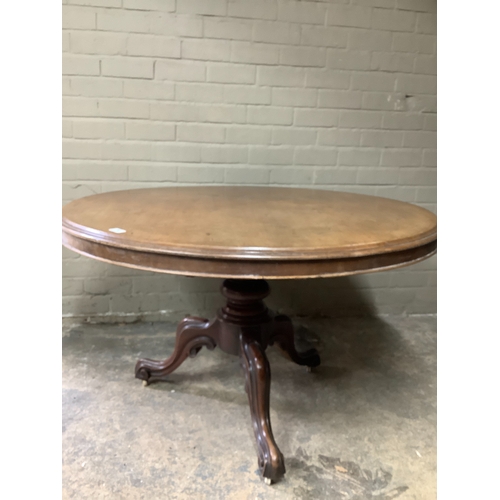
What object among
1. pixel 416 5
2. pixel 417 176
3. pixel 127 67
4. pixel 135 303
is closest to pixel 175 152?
pixel 127 67

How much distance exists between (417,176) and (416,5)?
87 centimetres

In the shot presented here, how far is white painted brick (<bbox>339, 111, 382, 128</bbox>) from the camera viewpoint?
7.43 ft

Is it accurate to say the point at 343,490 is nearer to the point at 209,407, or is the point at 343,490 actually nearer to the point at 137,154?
the point at 209,407

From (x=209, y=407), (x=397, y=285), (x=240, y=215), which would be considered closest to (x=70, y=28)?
(x=240, y=215)

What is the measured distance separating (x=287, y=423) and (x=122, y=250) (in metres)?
0.96

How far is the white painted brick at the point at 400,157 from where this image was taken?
7.67ft

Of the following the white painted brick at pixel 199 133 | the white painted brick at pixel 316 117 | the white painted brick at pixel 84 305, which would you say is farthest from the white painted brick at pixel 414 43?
the white painted brick at pixel 84 305

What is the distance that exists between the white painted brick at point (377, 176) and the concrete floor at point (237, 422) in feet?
2.79

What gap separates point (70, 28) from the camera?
202 cm

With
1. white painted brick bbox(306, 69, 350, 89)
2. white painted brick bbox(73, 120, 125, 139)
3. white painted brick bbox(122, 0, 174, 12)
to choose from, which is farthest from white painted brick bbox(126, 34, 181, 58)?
white painted brick bbox(306, 69, 350, 89)

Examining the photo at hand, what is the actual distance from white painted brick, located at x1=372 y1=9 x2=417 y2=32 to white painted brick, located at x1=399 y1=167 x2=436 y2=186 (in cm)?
72

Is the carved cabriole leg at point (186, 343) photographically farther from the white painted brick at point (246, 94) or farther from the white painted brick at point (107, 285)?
the white painted brick at point (246, 94)

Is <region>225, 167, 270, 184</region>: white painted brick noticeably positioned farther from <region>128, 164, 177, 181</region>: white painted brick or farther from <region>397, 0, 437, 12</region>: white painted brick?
<region>397, 0, 437, 12</region>: white painted brick

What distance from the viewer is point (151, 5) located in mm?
2033
